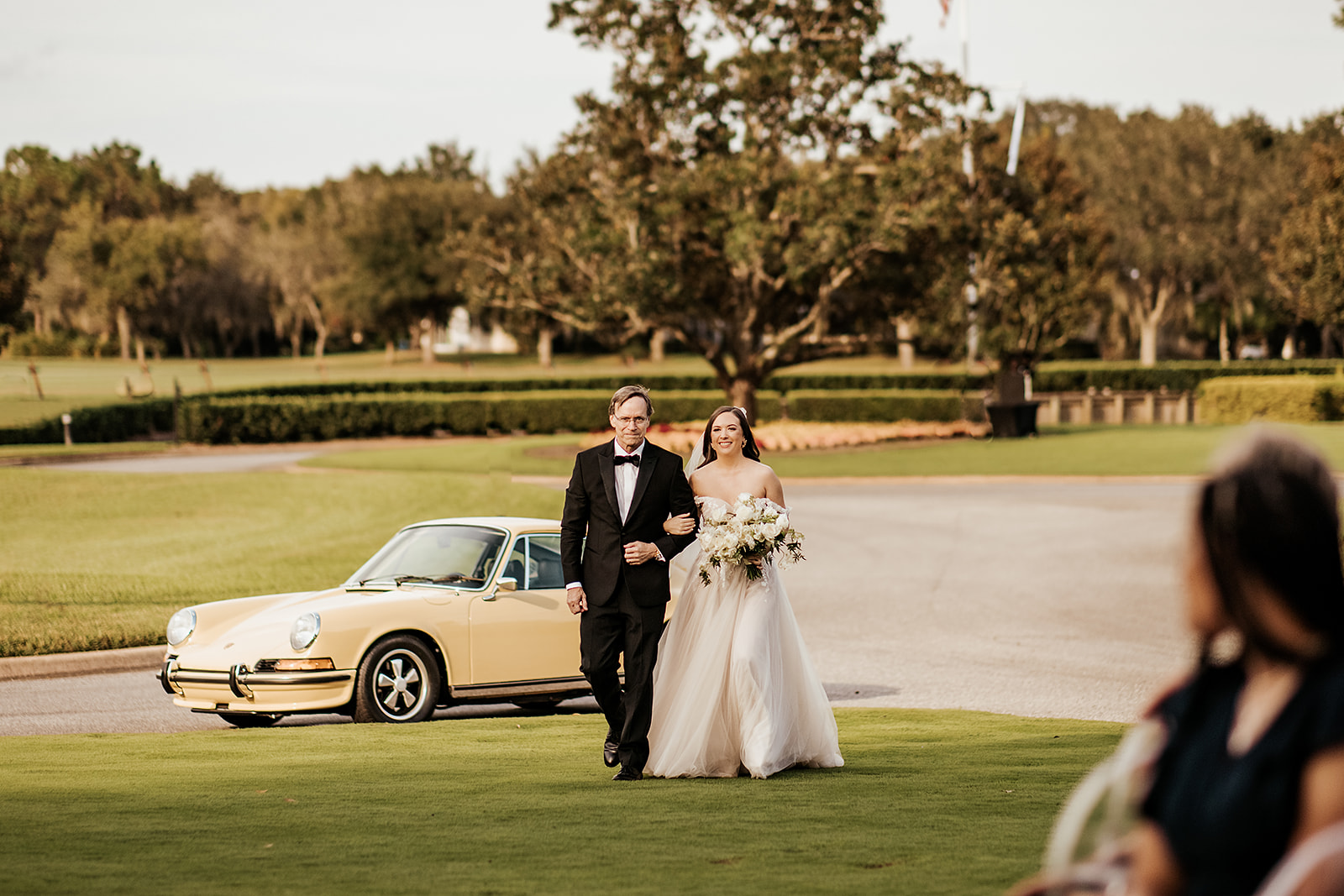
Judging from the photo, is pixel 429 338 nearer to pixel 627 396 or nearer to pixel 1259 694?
pixel 627 396

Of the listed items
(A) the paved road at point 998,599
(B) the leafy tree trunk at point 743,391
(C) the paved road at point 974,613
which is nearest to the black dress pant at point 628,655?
(C) the paved road at point 974,613

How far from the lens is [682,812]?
→ 6273 millimetres

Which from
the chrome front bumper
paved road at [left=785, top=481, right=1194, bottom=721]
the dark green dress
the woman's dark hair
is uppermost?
the woman's dark hair

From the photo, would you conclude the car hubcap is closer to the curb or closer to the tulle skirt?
the tulle skirt

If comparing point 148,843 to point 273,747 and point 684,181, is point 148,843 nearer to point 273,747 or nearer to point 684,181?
point 273,747

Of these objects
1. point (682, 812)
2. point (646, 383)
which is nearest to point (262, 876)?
point (682, 812)

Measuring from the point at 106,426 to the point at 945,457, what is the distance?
87.0 ft

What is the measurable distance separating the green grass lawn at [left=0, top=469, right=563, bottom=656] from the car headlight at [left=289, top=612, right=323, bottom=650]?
4.21 metres

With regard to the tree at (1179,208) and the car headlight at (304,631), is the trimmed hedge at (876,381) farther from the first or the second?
the car headlight at (304,631)

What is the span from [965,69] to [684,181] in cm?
1500

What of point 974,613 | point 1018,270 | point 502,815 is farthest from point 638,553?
point 1018,270

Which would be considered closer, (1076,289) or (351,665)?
(351,665)

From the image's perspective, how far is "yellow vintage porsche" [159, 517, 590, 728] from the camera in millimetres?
9414

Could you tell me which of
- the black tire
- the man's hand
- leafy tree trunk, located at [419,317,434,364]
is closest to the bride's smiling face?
the man's hand
